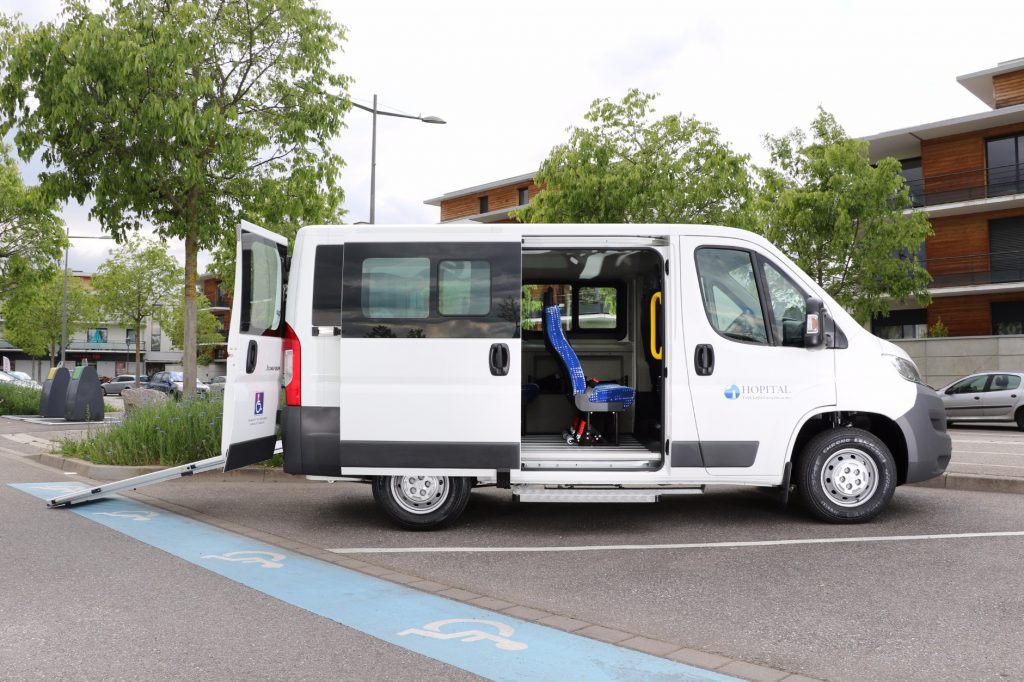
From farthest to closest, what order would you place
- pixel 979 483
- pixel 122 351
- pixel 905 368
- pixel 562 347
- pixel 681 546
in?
pixel 122 351, pixel 979 483, pixel 562 347, pixel 905 368, pixel 681 546

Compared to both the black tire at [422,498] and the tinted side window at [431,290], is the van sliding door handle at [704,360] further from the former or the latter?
the black tire at [422,498]

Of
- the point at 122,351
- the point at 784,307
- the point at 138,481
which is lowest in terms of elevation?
the point at 138,481

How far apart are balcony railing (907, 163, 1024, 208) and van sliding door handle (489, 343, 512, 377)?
98.5ft

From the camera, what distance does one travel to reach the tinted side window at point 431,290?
22.9ft

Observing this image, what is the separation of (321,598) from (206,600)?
0.67 metres

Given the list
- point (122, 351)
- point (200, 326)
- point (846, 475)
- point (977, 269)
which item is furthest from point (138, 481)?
point (122, 351)

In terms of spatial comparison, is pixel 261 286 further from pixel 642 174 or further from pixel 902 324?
pixel 902 324

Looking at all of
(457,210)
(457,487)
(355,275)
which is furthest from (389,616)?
(457,210)

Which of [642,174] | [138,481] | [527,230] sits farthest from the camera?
[642,174]

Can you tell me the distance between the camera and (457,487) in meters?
7.16

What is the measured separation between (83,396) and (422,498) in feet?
54.0

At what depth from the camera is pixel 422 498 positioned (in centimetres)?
717

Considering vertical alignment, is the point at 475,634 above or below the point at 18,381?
below

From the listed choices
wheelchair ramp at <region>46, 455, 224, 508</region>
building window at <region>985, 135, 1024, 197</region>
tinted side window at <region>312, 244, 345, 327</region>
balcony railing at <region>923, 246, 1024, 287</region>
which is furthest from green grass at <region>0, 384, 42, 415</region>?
building window at <region>985, 135, 1024, 197</region>
